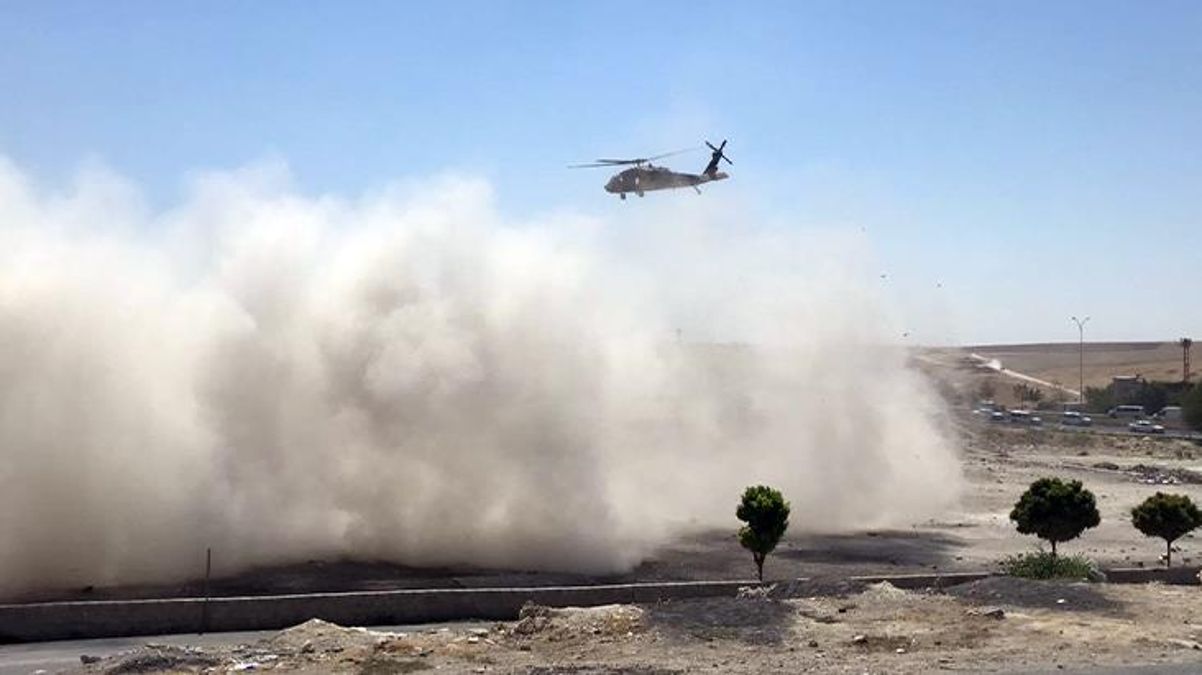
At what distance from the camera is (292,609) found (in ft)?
74.9

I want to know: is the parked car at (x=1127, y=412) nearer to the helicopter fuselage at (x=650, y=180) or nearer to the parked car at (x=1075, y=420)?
the parked car at (x=1075, y=420)

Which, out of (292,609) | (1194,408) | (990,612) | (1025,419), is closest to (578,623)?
(292,609)

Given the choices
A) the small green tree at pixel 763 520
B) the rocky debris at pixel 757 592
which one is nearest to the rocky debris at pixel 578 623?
the rocky debris at pixel 757 592

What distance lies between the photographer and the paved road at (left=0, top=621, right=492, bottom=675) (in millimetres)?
19203

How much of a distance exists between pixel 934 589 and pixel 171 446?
1798 cm

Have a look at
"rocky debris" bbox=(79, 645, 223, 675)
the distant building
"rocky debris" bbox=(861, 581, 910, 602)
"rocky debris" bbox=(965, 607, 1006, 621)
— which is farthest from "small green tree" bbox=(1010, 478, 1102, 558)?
the distant building

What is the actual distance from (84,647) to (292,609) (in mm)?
3513

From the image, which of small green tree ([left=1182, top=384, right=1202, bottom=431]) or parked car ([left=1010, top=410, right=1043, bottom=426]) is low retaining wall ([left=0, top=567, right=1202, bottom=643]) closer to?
small green tree ([left=1182, top=384, right=1202, bottom=431])

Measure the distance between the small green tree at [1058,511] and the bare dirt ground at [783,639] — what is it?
2.91 meters

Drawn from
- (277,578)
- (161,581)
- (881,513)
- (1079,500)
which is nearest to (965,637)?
(1079,500)

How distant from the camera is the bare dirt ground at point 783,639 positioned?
1773cm

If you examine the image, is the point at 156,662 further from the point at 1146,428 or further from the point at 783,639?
the point at 1146,428

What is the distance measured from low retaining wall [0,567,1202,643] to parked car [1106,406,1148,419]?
9410cm

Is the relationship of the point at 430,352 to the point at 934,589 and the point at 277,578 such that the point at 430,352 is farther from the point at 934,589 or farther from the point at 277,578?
the point at 934,589
